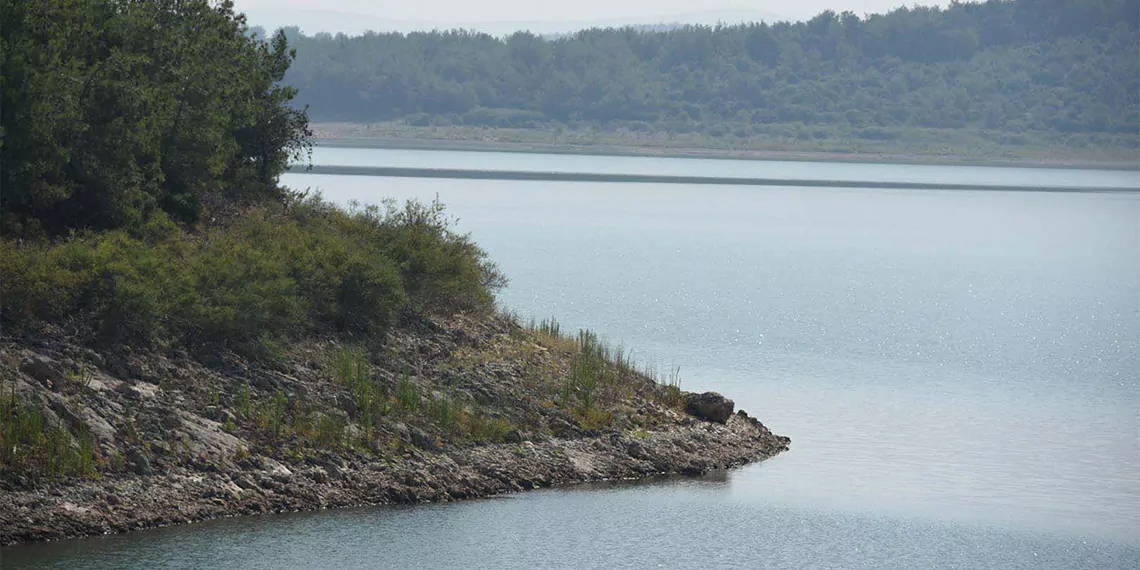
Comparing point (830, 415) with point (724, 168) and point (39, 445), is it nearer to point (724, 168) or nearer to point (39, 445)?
point (39, 445)

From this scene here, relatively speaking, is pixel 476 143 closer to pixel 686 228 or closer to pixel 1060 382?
pixel 686 228

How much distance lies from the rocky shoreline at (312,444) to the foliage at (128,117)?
5.35 meters

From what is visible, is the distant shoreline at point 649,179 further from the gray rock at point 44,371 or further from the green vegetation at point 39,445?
the green vegetation at point 39,445

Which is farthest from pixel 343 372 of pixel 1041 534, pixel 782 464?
pixel 1041 534

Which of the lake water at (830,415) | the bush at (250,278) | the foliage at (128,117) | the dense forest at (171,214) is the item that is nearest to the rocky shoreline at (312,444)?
the lake water at (830,415)

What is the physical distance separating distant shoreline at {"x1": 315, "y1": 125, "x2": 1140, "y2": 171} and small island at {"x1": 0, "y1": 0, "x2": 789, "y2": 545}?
494ft

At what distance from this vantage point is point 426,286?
3809 centimetres

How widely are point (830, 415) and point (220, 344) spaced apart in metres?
14.5

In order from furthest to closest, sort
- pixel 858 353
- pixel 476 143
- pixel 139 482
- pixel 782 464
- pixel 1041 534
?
pixel 476 143 → pixel 858 353 → pixel 782 464 → pixel 1041 534 → pixel 139 482

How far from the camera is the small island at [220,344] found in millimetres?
27547

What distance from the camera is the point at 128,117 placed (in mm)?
35562

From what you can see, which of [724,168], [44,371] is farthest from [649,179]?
[44,371]

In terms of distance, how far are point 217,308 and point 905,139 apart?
559 feet

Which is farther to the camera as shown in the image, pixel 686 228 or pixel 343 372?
pixel 686 228
